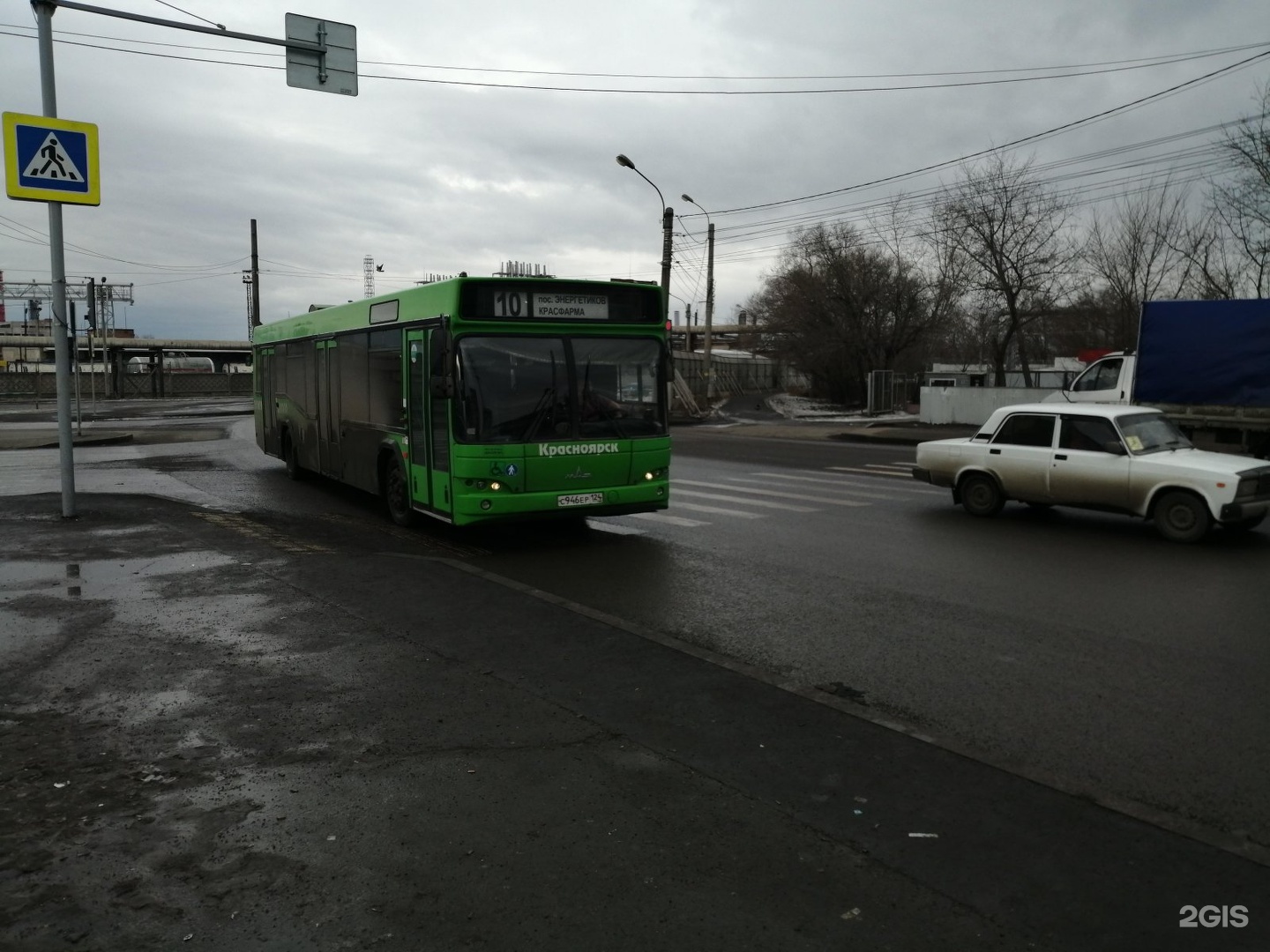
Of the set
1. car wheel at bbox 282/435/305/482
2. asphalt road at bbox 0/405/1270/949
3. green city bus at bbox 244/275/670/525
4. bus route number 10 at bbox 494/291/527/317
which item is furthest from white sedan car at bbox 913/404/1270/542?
car wheel at bbox 282/435/305/482

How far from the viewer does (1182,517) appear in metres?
10.6

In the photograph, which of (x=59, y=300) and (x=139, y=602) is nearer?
(x=139, y=602)

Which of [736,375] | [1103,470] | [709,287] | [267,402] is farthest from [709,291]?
[1103,470]

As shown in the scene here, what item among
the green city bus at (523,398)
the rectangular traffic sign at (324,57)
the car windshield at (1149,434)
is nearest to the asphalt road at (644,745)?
the green city bus at (523,398)

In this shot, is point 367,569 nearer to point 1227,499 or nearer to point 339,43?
point 339,43

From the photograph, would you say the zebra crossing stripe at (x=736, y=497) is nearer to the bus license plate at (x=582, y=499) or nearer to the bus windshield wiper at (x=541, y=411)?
the bus license plate at (x=582, y=499)

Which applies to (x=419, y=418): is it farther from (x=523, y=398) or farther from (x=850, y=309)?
(x=850, y=309)

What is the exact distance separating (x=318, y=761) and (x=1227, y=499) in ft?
32.0

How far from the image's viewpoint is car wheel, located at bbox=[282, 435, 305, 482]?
1650cm

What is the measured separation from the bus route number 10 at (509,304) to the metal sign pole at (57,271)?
205 inches

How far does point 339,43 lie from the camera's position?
12195 millimetres

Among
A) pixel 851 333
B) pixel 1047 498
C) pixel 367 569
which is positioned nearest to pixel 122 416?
pixel 851 333

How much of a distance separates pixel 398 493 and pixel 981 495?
24.7ft

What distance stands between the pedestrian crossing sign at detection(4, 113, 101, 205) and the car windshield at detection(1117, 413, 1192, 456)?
12.4 metres
